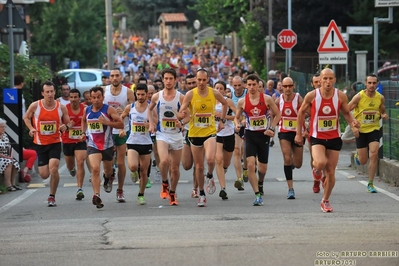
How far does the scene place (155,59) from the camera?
4972 centimetres

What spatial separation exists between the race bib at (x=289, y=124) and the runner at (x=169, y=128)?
181cm

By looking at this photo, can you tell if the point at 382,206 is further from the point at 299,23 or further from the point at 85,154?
the point at 299,23

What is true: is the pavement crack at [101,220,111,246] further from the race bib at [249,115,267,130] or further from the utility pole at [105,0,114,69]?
the utility pole at [105,0,114,69]

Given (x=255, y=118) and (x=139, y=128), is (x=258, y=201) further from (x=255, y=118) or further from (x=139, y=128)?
(x=139, y=128)

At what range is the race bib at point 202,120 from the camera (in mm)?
14664

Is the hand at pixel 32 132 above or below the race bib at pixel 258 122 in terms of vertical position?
below

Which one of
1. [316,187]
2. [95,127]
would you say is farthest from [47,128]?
[316,187]

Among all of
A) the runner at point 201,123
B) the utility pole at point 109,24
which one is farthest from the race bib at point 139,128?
the utility pole at point 109,24

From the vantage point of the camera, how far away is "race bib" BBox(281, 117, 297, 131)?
15.7 metres

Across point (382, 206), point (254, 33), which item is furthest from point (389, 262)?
point (254, 33)

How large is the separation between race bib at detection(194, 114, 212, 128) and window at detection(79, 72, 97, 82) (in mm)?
27615

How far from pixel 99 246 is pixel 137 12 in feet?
331

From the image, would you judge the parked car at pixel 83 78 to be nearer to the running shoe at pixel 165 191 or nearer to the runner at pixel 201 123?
the running shoe at pixel 165 191

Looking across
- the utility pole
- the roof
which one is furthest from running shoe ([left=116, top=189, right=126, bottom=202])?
the roof
